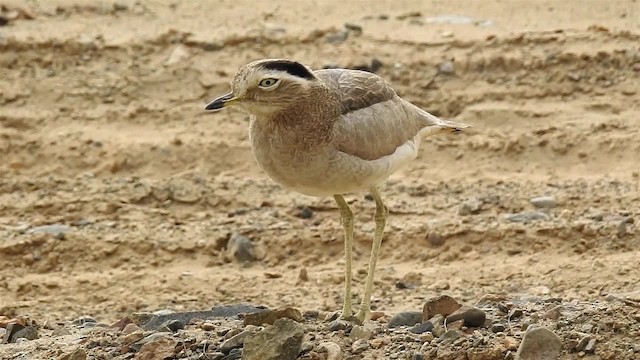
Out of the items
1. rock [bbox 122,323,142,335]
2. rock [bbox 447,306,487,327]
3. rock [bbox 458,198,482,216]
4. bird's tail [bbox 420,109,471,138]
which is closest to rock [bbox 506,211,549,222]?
rock [bbox 458,198,482,216]

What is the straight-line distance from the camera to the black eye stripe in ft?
17.2

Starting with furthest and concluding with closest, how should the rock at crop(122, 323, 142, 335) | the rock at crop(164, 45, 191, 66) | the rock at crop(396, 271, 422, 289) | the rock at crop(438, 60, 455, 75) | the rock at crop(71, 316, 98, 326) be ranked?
the rock at crop(164, 45, 191, 66)
the rock at crop(438, 60, 455, 75)
the rock at crop(396, 271, 422, 289)
the rock at crop(71, 316, 98, 326)
the rock at crop(122, 323, 142, 335)

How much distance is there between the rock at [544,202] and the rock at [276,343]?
338 centimetres

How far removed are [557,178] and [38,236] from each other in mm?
3580

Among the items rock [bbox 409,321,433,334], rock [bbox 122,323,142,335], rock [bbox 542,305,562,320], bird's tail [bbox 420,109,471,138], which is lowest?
rock [bbox 122,323,142,335]

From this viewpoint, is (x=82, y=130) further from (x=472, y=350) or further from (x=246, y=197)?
(x=472, y=350)

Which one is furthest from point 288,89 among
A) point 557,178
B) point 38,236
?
point 557,178

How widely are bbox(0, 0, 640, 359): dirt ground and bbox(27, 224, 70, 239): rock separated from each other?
6cm

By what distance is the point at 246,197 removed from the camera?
8.54 metres

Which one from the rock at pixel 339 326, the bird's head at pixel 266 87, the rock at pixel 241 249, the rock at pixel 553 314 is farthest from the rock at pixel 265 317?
the rock at pixel 241 249

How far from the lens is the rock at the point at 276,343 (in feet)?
16.0

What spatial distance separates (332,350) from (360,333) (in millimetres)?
274

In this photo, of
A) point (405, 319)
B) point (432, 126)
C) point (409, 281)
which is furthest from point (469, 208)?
point (405, 319)

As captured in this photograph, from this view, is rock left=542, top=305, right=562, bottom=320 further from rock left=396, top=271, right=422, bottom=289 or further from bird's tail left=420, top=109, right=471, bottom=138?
rock left=396, top=271, right=422, bottom=289
